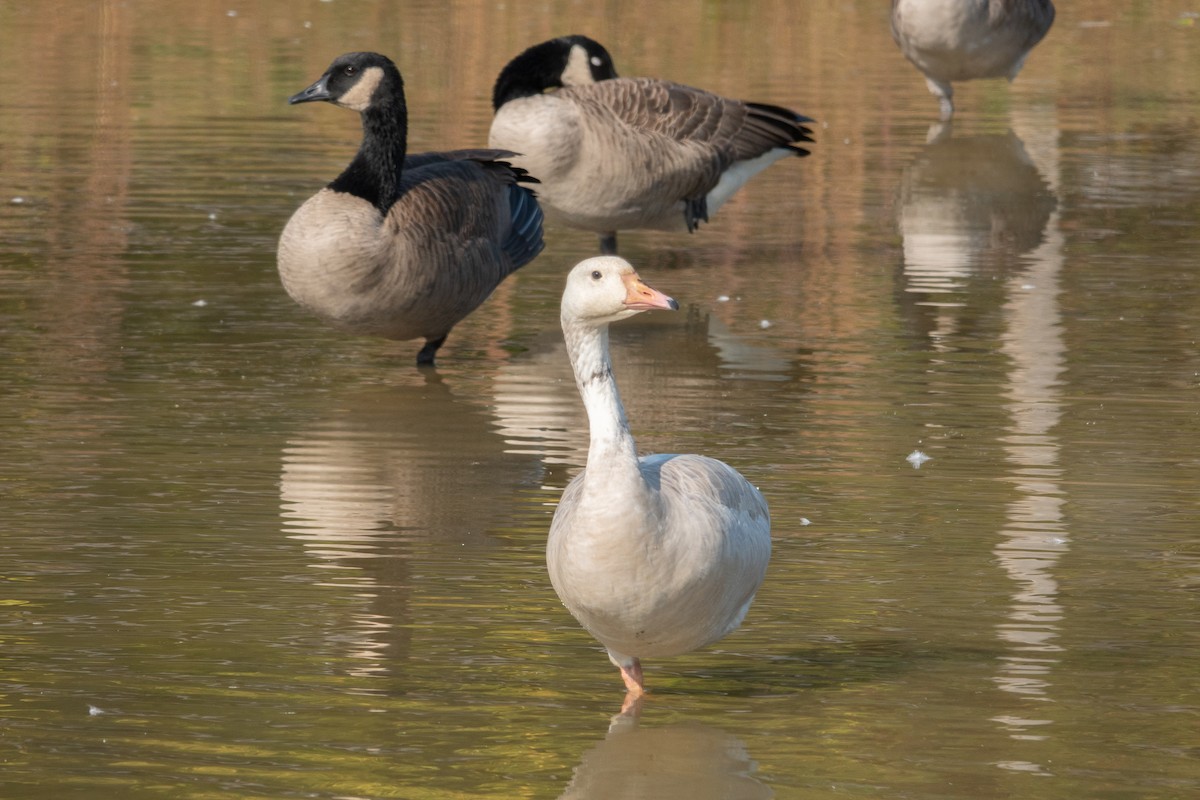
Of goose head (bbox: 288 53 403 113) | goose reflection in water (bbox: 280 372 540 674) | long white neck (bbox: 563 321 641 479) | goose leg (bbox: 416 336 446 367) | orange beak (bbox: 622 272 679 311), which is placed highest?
goose head (bbox: 288 53 403 113)

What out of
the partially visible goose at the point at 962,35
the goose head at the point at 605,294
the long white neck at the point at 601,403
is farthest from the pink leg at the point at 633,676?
the partially visible goose at the point at 962,35

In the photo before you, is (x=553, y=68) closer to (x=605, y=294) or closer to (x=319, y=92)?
(x=319, y=92)

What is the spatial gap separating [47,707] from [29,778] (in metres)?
0.56

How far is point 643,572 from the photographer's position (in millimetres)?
6164

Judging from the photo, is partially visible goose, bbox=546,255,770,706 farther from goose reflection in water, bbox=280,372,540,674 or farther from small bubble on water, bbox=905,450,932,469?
small bubble on water, bbox=905,450,932,469

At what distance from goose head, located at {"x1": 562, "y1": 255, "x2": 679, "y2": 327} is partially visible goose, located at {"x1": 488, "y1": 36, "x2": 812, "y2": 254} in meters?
7.22

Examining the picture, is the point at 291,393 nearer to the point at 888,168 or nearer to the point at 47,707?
the point at 47,707

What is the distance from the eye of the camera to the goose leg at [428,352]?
11812 millimetres

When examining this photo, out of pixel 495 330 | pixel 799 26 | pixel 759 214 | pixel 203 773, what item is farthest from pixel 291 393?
pixel 799 26

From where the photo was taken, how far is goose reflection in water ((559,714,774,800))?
6.07 m

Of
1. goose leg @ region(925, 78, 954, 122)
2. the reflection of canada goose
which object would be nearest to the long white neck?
the reflection of canada goose

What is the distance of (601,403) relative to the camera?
6.45m

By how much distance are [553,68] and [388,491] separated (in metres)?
5.98

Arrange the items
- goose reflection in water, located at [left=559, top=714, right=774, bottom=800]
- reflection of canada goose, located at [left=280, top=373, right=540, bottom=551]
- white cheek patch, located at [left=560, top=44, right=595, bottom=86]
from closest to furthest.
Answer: goose reflection in water, located at [left=559, top=714, right=774, bottom=800]
reflection of canada goose, located at [left=280, top=373, right=540, bottom=551]
white cheek patch, located at [left=560, top=44, right=595, bottom=86]
